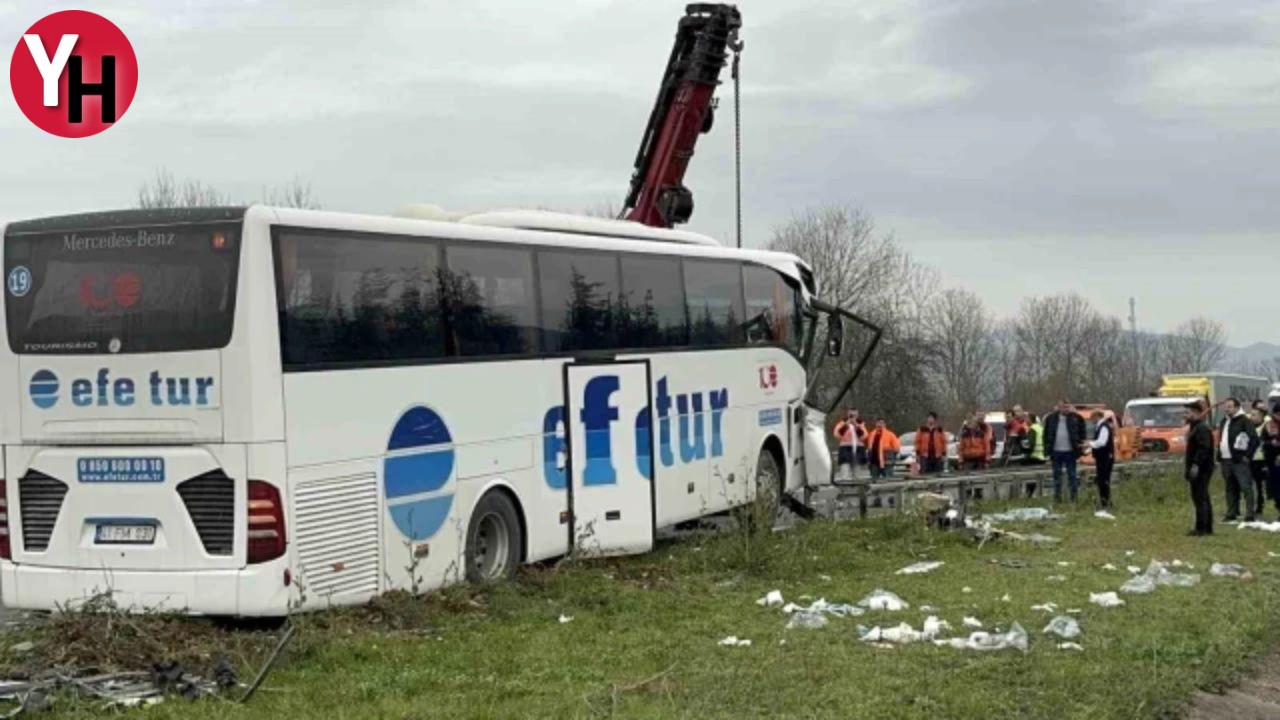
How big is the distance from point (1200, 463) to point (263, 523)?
12.2 meters

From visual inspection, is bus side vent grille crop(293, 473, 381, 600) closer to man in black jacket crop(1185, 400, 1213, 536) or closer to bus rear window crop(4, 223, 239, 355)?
bus rear window crop(4, 223, 239, 355)

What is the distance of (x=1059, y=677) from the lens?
8.49 meters

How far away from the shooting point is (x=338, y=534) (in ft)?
34.9

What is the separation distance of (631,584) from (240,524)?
12.7 ft

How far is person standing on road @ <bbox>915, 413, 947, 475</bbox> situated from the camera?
27.6 meters

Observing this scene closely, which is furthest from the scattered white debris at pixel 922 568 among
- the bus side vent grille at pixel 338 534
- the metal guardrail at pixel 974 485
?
the bus side vent grille at pixel 338 534

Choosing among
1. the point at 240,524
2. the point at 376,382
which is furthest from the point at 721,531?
the point at 240,524

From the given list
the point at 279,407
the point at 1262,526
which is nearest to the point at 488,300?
the point at 279,407

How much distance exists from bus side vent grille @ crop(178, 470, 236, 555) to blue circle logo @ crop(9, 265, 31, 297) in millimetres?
2067

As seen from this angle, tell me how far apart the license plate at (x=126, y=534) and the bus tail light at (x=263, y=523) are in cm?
78

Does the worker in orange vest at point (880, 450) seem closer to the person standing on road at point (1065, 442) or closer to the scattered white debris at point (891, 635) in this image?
the person standing on road at point (1065, 442)

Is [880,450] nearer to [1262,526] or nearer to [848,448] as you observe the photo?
[848,448]

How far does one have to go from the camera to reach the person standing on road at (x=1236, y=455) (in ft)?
62.3

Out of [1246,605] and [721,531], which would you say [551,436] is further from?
[1246,605]
